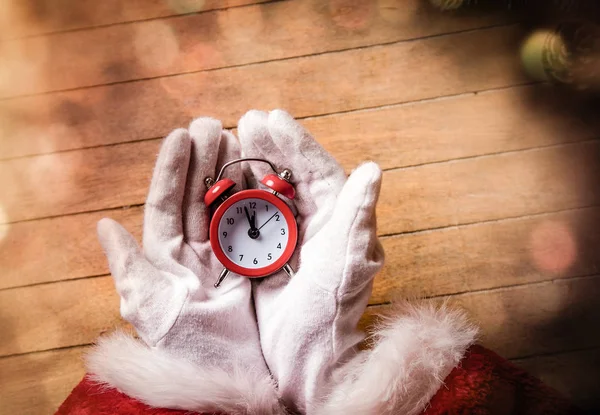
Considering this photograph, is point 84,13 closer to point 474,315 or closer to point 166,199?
point 166,199

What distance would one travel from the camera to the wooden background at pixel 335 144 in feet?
3.59

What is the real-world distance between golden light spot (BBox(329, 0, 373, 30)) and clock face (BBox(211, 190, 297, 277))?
49 cm

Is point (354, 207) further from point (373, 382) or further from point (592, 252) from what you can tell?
point (592, 252)

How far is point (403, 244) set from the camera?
3.61 ft

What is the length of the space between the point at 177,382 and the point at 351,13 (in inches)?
33.3

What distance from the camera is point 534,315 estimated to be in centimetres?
109

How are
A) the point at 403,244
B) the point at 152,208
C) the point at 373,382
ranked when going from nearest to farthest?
the point at 373,382
the point at 152,208
the point at 403,244

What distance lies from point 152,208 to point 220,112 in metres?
0.33

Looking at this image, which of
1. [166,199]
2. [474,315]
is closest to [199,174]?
[166,199]

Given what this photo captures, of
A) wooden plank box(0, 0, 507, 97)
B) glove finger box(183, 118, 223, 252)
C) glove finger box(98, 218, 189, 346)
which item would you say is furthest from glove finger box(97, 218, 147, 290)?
wooden plank box(0, 0, 507, 97)

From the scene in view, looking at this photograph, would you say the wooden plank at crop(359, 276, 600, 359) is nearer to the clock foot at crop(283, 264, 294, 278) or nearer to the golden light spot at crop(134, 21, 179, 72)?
the clock foot at crop(283, 264, 294, 278)

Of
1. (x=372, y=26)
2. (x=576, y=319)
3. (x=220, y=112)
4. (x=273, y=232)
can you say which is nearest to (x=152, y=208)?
(x=273, y=232)

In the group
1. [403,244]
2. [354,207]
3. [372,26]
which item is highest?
[372,26]

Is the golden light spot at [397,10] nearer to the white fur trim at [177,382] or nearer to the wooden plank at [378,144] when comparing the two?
the wooden plank at [378,144]
